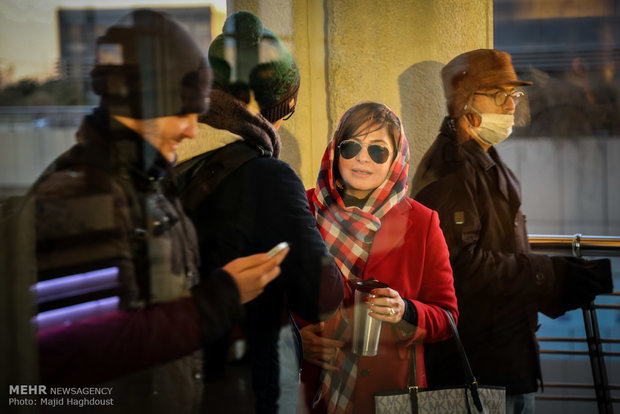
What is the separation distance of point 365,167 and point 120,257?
75cm

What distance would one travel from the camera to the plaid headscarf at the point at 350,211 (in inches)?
71.2

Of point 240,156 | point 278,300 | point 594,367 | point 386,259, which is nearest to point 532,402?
point 594,367

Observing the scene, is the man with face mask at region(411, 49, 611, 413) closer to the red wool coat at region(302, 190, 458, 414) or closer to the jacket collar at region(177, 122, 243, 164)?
the red wool coat at region(302, 190, 458, 414)

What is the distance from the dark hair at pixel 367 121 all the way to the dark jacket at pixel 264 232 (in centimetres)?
23

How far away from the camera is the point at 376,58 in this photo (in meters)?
1.87

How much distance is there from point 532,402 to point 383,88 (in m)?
1.16

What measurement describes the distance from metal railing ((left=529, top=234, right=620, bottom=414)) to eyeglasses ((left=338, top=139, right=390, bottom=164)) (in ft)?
1.82

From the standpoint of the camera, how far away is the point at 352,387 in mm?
1895

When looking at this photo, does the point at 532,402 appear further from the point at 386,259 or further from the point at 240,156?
the point at 240,156

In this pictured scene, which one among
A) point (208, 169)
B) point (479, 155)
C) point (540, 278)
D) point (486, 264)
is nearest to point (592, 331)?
point (540, 278)

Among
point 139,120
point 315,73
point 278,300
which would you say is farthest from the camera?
point 315,73

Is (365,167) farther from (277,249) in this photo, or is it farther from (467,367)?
(467,367)

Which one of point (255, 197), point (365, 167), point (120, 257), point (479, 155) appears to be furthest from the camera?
point (479, 155)

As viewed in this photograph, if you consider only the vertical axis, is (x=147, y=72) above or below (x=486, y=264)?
above
